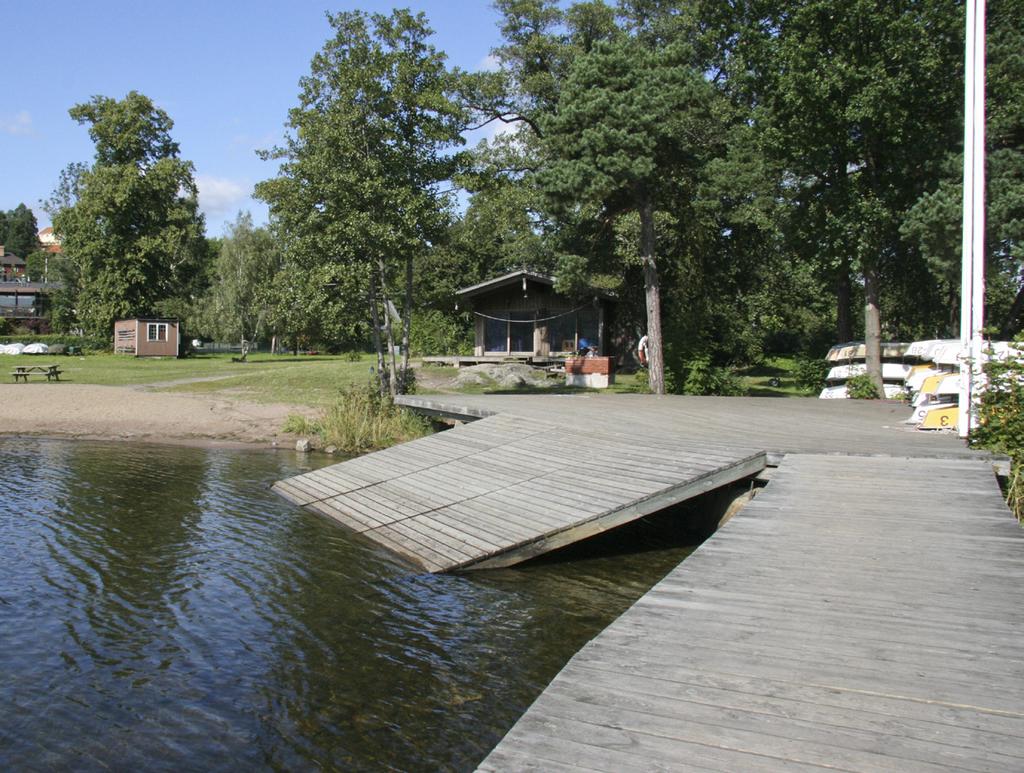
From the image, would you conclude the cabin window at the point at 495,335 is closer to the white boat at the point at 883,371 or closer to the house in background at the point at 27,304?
the white boat at the point at 883,371

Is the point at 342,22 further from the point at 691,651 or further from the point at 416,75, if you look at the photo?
the point at 691,651

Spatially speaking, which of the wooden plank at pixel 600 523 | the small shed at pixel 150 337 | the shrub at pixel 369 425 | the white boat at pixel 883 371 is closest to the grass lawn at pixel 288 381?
the white boat at pixel 883 371

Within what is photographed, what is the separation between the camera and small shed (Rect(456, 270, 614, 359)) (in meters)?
35.4

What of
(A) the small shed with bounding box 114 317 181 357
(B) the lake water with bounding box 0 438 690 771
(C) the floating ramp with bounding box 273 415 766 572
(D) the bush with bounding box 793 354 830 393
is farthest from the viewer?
(A) the small shed with bounding box 114 317 181 357

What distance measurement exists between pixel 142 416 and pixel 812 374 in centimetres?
2013

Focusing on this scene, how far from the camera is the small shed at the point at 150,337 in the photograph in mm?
49594

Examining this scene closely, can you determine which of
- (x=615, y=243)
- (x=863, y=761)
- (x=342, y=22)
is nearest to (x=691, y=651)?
(x=863, y=761)

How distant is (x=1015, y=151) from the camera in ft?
65.3

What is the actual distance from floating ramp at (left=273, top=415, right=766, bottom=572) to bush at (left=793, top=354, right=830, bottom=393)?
51.6 feet

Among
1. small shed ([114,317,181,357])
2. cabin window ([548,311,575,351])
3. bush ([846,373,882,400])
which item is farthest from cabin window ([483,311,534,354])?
small shed ([114,317,181,357])

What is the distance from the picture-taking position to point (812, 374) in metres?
26.5

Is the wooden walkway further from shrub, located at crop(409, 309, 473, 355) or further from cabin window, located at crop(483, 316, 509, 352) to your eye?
shrub, located at crop(409, 309, 473, 355)

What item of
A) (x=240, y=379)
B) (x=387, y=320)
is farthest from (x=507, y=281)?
(x=387, y=320)

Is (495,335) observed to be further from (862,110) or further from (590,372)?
(862,110)
